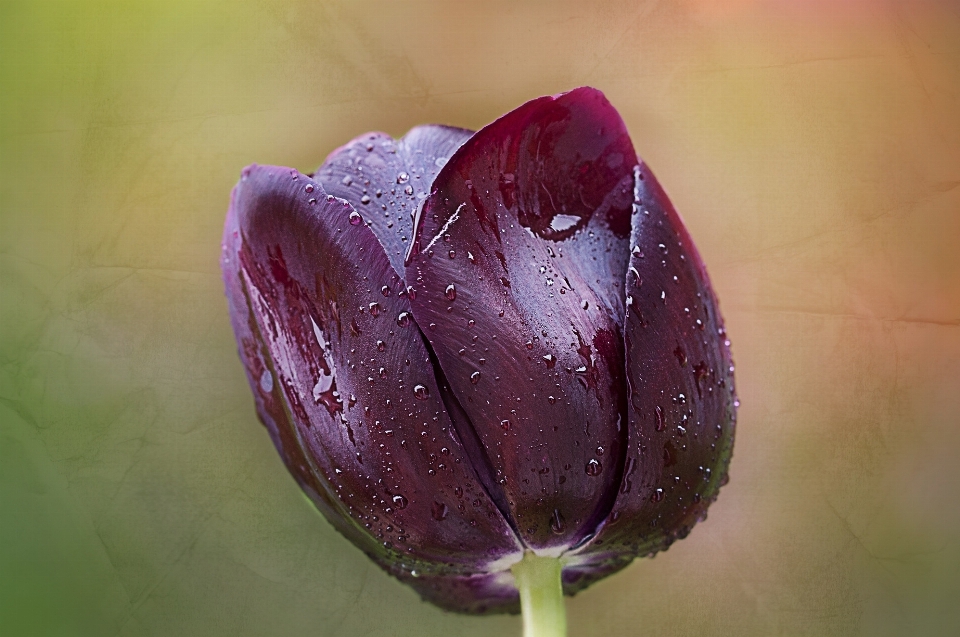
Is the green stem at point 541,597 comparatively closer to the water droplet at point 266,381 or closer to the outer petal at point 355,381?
the outer petal at point 355,381

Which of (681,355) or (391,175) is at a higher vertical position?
(391,175)

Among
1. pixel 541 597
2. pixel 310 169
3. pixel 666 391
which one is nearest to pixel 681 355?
pixel 666 391

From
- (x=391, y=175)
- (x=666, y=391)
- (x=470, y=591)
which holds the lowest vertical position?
(x=470, y=591)

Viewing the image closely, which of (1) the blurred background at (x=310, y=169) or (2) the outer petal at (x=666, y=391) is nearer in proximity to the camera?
(2) the outer petal at (x=666, y=391)

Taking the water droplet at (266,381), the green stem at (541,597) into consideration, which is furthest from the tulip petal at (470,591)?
the water droplet at (266,381)

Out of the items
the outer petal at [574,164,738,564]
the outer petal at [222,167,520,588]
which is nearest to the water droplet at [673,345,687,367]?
the outer petal at [574,164,738,564]

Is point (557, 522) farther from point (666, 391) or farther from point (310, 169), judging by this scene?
point (310, 169)

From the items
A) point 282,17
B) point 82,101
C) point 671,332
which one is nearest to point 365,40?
point 282,17
